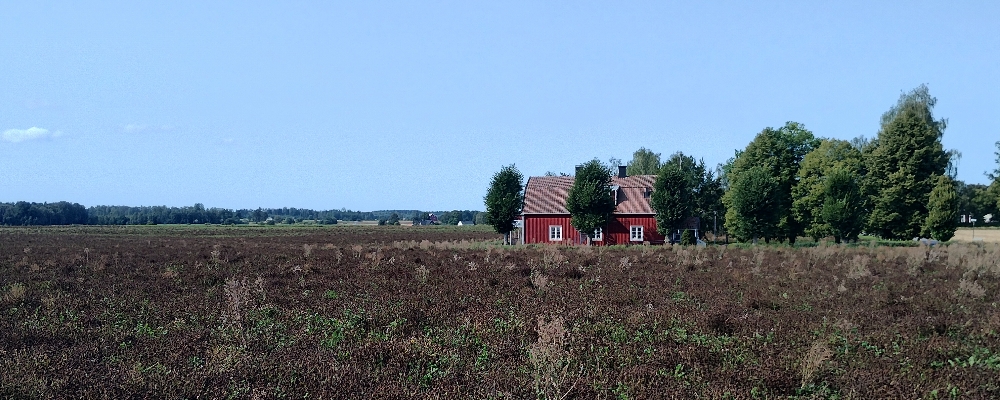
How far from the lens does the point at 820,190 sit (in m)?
45.2

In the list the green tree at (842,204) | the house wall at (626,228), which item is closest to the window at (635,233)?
the house wall at (626,228)

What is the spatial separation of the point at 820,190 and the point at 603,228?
16.5m

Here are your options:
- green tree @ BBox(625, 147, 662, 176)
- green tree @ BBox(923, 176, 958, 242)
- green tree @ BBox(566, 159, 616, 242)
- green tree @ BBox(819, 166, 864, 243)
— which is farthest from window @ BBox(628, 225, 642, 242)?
green tree @ BBox(625, 147, 662, 176)

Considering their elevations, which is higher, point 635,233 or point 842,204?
point 842,204

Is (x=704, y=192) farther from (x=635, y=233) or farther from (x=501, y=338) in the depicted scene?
(x=501, y=338)

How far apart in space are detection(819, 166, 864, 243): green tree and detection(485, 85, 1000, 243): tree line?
0.24 feet

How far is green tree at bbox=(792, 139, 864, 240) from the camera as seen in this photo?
149 ft

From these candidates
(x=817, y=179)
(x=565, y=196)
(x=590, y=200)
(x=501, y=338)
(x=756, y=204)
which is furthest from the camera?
(x=565, y=196)

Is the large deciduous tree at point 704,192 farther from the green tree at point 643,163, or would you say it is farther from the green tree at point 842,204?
the green tree at point 643,163

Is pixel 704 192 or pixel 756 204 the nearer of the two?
pixel 756 204

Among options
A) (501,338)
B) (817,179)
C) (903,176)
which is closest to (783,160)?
(817,179)

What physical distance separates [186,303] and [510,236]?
42124mm

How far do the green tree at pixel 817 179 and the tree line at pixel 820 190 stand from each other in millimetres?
77

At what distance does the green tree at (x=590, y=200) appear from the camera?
4509cm
